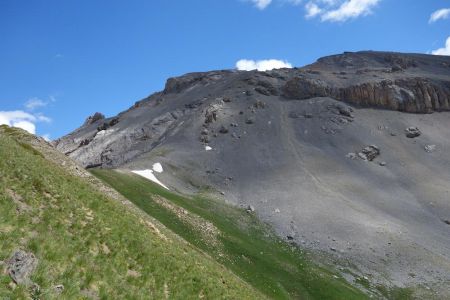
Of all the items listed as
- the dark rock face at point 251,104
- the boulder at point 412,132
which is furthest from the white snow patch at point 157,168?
the boulder at point 412,132

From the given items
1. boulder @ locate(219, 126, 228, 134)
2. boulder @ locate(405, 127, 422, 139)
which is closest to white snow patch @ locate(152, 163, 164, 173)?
boulder @ locate(219, 126, 228, 134)

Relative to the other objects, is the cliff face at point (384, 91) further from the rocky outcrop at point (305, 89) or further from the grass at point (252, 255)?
the grass at point (252, 255)

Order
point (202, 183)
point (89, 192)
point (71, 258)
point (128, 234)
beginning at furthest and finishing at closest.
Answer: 1. point (202, 183)
2. point (89, 192)
3. point (128, 234)
4. point (71, 258)

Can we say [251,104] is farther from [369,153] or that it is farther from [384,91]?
[384,91]

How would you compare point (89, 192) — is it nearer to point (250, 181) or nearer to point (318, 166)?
point (250, 181)

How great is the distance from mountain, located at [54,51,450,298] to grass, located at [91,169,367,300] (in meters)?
10.3

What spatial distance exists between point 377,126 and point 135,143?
88330 millimetres

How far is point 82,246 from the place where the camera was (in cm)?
2034

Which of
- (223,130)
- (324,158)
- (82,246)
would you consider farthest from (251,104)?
(82,246)

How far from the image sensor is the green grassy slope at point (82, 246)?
17344 millimetres

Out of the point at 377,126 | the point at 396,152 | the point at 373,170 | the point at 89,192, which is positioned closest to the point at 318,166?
the point at 373,170

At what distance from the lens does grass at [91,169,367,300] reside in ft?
159

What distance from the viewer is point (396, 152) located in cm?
14050

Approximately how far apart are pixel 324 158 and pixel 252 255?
8120 cm
